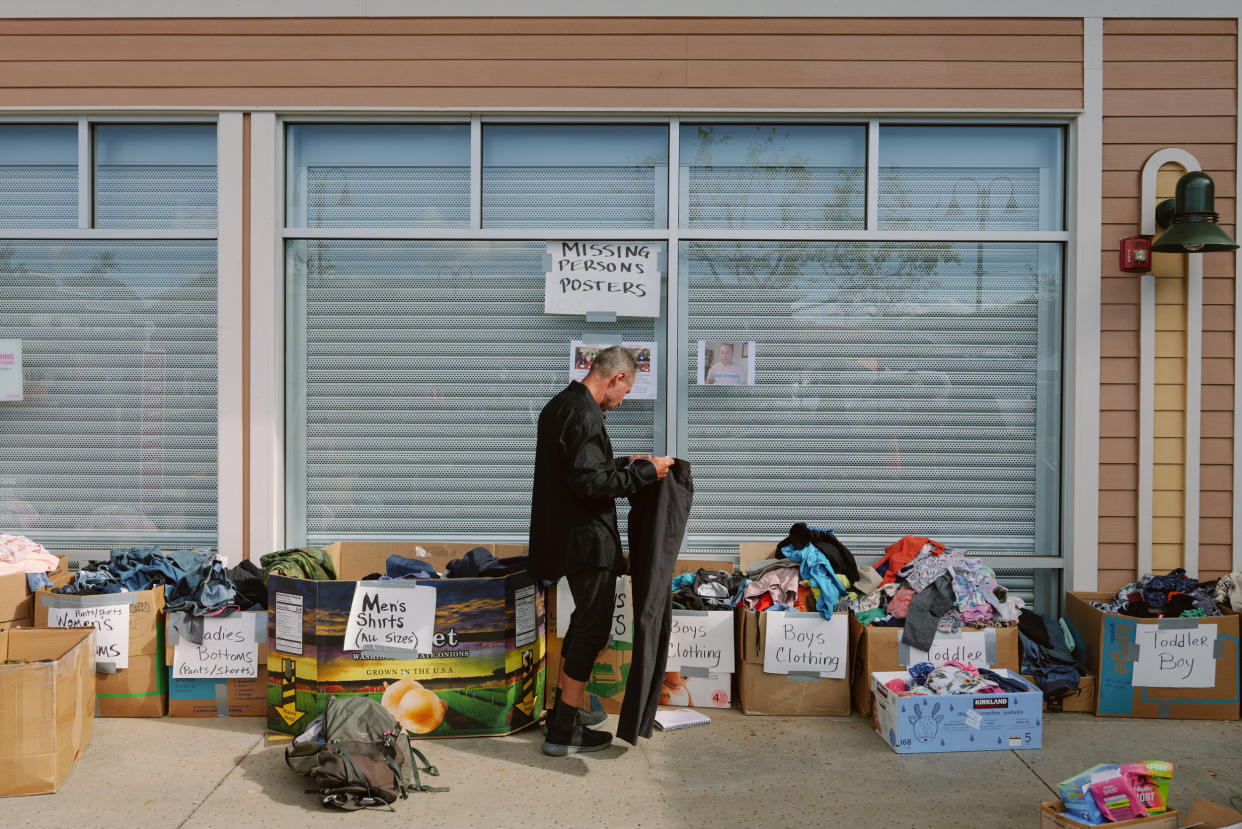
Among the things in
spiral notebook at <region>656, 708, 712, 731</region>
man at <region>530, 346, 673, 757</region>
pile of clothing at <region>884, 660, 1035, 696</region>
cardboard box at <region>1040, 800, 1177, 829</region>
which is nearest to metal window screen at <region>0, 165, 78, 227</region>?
man at <region>530, 346, 673, 757</region>

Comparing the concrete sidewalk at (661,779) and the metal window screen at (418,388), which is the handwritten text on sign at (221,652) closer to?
the concrete sidewalk at (661,779)

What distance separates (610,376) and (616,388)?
0.06 metres

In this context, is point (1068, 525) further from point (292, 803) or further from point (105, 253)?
point (105, 253)

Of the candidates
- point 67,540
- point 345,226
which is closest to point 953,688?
point 345,226

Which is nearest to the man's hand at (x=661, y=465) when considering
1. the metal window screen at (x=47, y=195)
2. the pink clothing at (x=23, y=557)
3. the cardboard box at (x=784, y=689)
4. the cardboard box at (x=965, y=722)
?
the cardboard box at (x=784, y=689)

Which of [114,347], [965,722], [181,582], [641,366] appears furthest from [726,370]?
[114,347]

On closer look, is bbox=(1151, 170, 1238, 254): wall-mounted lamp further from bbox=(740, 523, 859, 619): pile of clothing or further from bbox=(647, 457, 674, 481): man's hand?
bbox=(647, 457, 674, 481): man's hand

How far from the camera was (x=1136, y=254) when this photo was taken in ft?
16.2

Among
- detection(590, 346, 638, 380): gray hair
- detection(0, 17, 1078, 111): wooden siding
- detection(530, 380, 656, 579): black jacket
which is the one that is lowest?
detection(530, 380, 656, 579): black jacket

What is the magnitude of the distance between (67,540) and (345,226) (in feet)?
7.82

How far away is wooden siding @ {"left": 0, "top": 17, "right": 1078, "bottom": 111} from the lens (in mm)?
5055

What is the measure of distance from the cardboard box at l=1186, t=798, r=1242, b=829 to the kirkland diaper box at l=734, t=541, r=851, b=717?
1.73m

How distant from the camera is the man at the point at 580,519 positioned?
388 cm

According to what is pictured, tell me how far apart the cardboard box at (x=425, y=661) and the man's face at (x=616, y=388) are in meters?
0.92
